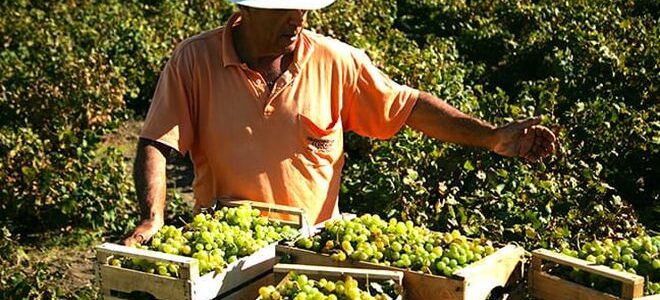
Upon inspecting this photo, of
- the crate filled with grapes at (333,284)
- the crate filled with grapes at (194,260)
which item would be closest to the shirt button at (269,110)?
the crate filled with grapes at (194,260)

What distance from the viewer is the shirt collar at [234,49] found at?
11.9 ft

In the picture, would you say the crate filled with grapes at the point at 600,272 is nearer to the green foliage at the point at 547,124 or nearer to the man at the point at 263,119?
the man at the point at 263,119

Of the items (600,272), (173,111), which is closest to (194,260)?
(173,111)

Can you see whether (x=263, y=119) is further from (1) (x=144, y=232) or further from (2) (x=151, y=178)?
(1) (x=144, y=232)

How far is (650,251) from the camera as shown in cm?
283

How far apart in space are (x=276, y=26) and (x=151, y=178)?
29.1 inches

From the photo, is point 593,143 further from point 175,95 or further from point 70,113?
point 70,113

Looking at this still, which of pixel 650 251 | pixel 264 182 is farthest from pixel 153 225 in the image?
pixel 650 251

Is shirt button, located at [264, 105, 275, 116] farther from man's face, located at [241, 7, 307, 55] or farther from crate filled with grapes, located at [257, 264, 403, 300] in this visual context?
crate filled with grapes, located at [257, 264, 403, 300]

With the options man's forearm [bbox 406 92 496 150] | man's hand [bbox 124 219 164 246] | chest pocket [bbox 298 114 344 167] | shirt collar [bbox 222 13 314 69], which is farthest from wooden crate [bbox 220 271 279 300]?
man's forearm [bbox 406 92 496 150]

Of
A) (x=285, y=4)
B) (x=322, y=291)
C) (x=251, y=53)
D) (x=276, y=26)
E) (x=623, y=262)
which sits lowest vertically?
(x=322, y=291)

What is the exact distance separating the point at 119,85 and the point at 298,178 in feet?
18.0

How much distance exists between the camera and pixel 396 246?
2.89 metres

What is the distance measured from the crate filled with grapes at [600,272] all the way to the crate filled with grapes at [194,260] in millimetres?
846
